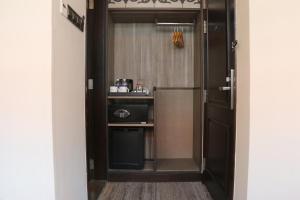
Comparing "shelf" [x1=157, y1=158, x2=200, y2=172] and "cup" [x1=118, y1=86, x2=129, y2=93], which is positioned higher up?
"cup" [x1=118, y1=86, x2=129, y2=93]

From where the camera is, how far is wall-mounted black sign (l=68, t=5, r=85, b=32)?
171cm

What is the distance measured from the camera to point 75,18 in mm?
1821

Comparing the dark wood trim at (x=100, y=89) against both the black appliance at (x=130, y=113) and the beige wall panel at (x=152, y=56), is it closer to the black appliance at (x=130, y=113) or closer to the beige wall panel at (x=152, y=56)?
the black appliance at (x=130, y=113)

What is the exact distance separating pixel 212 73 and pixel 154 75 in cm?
105

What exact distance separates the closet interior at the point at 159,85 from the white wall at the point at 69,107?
1088 mm
